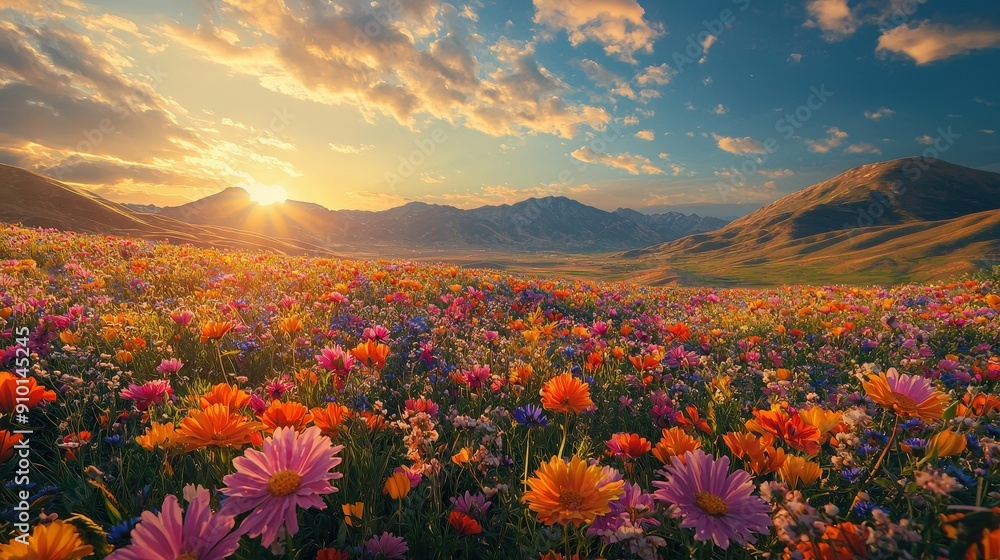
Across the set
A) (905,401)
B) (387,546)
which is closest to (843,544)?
(905,401)

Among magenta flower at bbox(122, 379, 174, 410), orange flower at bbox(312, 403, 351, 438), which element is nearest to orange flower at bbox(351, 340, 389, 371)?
orange flower at bbox(312, 403, 351, 438)

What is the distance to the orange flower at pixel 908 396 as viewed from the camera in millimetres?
2086

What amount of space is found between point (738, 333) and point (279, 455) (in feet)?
23.9

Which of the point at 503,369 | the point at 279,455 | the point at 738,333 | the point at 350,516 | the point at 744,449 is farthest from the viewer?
the point at 738,333

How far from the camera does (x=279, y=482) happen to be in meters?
1.52

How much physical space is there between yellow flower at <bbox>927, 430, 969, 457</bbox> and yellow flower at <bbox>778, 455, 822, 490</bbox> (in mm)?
493

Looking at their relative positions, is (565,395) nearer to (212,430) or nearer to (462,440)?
(462,440)

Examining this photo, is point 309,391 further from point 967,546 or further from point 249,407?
point 967,546

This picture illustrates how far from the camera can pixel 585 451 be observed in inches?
107

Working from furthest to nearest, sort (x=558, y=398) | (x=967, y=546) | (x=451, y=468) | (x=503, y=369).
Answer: (x=503, y=369)
(x=451, y=468)
(x=558, y=398)
(x=967, y=546)

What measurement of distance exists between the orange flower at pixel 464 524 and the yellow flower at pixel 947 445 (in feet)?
7.00

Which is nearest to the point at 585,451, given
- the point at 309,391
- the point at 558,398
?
the point at 558,398

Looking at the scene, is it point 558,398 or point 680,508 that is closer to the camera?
point 680,508

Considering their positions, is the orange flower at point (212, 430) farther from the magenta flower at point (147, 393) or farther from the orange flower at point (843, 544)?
the orange flower at point (843, 544)
